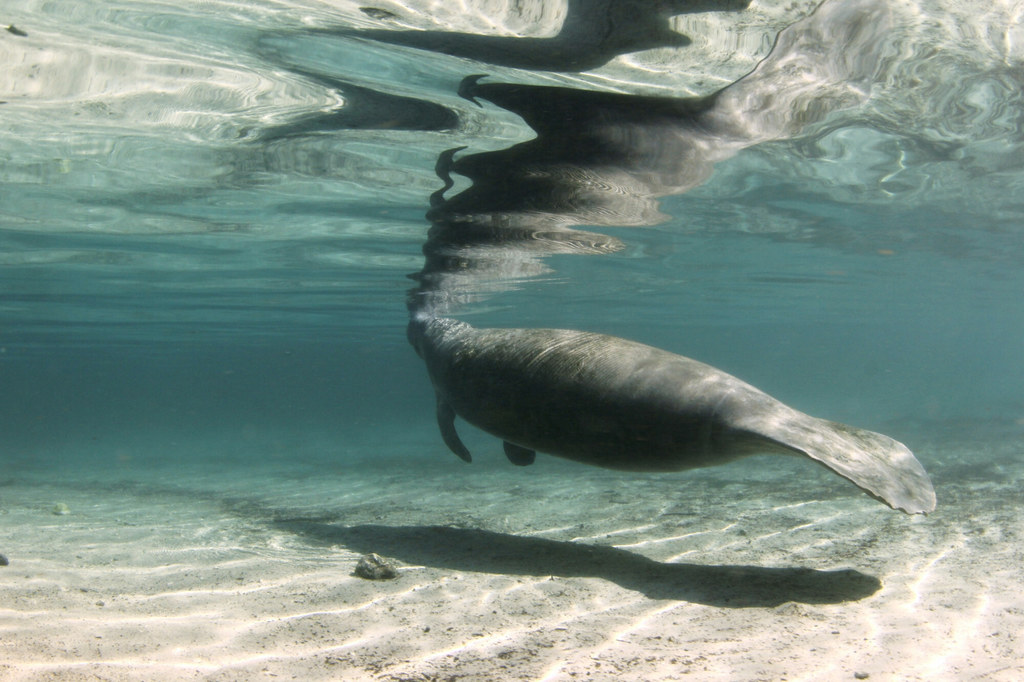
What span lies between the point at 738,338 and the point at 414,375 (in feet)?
156

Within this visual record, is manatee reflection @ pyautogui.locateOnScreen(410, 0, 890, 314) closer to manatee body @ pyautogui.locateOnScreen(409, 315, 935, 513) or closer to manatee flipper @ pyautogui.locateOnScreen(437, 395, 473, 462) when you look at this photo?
manatee flipper @ pyautogui.locateOnScreen(437, 395, 473, 462)

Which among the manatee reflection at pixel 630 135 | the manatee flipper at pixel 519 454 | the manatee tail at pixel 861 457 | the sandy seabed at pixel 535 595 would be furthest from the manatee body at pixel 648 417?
the manatee reflection at pixel 630 135

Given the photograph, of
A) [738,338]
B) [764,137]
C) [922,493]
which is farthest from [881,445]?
[738,338]

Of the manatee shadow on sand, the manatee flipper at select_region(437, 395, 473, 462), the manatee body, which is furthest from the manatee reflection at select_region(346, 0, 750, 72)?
the manatee shadow on sand

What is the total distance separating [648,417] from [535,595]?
1.39 m

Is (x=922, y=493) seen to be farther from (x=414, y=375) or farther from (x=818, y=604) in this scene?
(x=414, y=375)

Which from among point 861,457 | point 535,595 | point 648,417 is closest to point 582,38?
point 648,417

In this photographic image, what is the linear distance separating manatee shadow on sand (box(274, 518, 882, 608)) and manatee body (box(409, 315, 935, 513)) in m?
0.83

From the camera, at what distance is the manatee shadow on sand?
13.6 ft

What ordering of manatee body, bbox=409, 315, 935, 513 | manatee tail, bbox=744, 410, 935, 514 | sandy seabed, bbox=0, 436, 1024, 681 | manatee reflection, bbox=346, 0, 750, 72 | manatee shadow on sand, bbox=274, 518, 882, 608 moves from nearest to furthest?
sandy seabed, bbox=0, 436, 1024, 681
manatee tail, bbox=744, 410, 935, 514
manatee body, bbox=409, 315, 935, 513
manatee shadow on sand, bbox=274, 518, 882, 608
manatee reflection, bbox=346, 0, 750, 72

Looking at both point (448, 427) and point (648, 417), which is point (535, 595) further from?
point (448, 427)

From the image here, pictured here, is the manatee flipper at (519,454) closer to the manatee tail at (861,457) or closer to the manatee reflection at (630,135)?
the manatee tail at (861,457)

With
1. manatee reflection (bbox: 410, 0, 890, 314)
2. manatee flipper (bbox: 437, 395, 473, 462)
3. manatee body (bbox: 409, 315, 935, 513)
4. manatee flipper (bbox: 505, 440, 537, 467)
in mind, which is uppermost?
manatee reflection (bbox: 410, 0, 890, 314)

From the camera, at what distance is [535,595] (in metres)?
4.26
